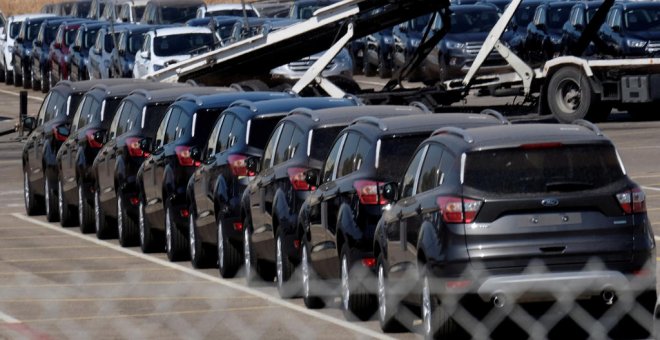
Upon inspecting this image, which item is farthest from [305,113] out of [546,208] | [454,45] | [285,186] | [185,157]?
[454,45]

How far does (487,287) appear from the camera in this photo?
1227cm

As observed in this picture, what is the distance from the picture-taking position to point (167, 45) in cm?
4162

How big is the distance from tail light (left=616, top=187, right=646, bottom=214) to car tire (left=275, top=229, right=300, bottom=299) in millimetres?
4110

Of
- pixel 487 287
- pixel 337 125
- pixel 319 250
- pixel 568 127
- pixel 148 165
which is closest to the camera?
pixel 487 287

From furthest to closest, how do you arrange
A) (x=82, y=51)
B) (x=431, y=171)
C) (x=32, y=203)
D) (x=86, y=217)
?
1. (x=82, y=51)
2. (x=32, y=203)
3. (x=86, y=217)
4. (x=431, y=171)

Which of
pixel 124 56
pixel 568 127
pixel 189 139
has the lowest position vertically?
pixel 124 56

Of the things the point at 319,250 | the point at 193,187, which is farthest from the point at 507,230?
the point at 193,187

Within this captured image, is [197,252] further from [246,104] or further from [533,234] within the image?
[533,234]

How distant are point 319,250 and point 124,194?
6.39 meters

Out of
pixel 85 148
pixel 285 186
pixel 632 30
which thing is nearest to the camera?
pixel 285 186

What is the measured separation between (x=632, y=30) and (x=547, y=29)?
5.41 metres

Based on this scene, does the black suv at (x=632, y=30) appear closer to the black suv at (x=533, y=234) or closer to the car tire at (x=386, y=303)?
the car tire at (x=386, y=303)

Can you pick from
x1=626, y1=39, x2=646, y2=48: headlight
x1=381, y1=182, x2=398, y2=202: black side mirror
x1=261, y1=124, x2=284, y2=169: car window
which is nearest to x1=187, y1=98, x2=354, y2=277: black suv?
x1=261, y1=124, x2=284, y2=169: car window

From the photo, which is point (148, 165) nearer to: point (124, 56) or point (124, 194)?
point (124, 194)
